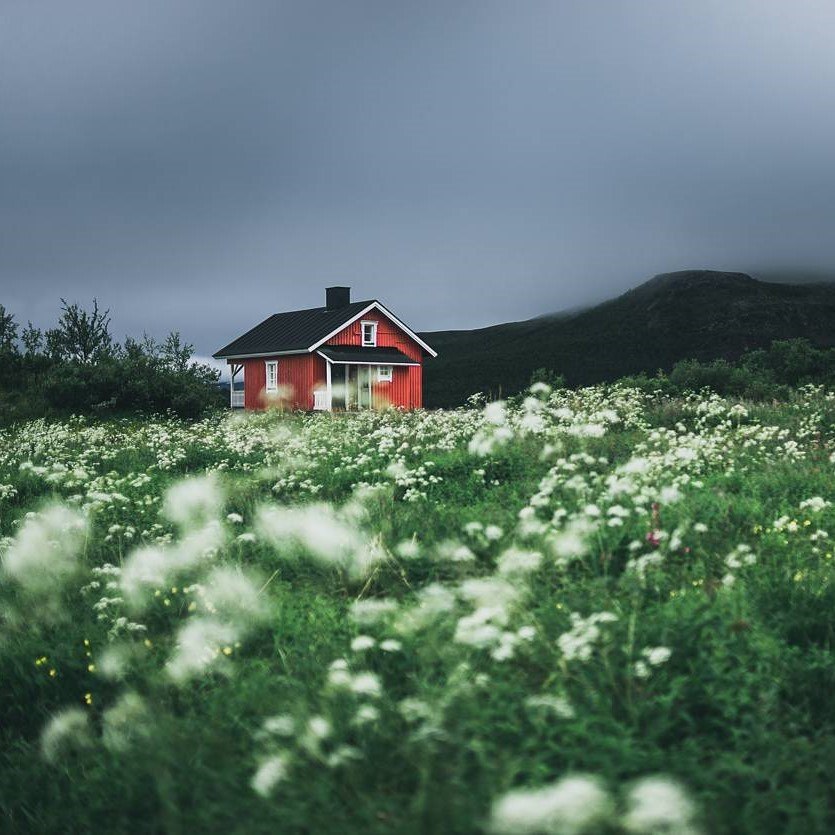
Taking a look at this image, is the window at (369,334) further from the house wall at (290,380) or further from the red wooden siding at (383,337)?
the house wall at (290,380)

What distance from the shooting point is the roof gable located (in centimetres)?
3644

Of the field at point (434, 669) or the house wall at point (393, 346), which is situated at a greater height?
the house wall at point (393, 346)

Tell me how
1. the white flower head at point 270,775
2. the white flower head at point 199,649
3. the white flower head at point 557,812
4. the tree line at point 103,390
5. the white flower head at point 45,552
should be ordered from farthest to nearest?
the tree line at point 103,390
the white flower head at point 45,552
the white flower head at point 199,649
the white flower head at point 270,775
the white flower head at point 557,812

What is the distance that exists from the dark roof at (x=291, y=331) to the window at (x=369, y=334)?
3.23 feet

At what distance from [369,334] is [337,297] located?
3305 mm

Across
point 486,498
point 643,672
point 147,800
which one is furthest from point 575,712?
point 486,498

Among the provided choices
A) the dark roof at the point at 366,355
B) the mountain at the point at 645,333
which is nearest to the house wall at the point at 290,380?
the dark roof at the point at 366,355

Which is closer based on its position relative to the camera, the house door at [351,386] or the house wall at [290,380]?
the house door at [351,386]

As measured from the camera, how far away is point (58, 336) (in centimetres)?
4916

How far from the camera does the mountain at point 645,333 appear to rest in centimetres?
6575

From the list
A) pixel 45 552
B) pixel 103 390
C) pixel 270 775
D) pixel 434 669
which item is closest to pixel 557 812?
pixel 270 775

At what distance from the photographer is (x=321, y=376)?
118 feet

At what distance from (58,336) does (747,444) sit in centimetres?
4840

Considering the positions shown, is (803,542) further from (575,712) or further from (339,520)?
(339,520)
